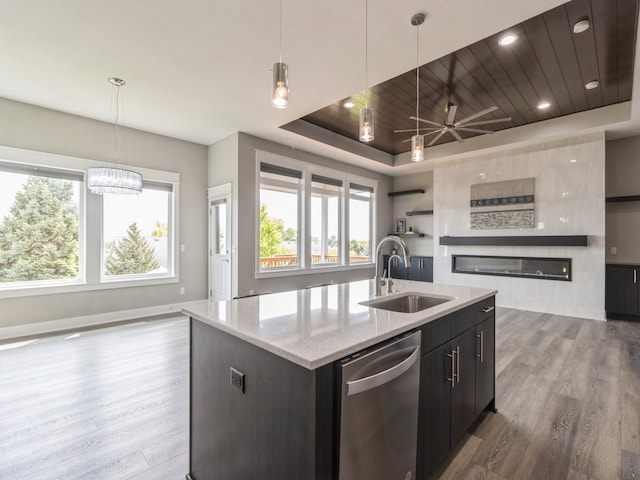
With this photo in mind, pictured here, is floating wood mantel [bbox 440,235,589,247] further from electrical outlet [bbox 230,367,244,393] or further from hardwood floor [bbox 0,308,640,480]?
electrical outlet [bbox 230,367,244,393]

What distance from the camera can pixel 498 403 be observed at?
2.45 meters

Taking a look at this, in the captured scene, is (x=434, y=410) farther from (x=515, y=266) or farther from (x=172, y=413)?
(x=515, y=266)

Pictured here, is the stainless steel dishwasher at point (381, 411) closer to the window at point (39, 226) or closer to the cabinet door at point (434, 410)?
the cabinet door at point (434, 410)

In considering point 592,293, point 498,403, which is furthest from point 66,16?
point 592,293

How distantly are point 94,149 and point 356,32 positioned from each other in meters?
4.15

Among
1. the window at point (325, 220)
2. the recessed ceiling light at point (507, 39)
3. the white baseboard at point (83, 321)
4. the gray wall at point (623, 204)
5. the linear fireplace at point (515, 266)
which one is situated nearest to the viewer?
the recessed ceiling light at point (507, 39)

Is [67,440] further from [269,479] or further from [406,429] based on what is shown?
[406,429]

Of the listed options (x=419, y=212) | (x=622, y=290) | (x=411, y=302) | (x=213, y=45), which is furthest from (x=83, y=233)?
(x=622, y=290)

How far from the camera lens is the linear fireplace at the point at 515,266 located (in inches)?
210

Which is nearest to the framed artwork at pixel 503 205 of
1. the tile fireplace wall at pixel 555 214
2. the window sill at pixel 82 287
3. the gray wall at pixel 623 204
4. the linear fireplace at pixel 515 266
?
the tile fireplace wall at pixel 555 214

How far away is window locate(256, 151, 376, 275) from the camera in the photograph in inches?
218

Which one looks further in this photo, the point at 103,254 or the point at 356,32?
the point at 103,254

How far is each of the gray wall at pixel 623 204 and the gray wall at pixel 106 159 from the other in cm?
716

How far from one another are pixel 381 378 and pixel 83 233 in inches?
196
